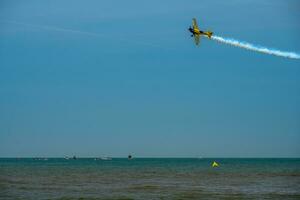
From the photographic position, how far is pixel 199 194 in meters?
46.0

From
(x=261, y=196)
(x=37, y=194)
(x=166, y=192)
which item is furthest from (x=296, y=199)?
(x=37, y=194)

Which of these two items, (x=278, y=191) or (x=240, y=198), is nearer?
(x=240, y=198)

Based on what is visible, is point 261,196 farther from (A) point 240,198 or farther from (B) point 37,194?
(B) point 37,194

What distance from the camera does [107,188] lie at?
5203 centimetres

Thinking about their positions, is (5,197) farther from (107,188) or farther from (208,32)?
(208,32)

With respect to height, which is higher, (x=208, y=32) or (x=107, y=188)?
(x=208, y=32)

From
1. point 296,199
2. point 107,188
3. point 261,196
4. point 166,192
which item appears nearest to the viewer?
point 296,199

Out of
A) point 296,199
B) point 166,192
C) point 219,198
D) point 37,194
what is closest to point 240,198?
point 219,198

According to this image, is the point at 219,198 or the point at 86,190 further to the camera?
the point at 86,190

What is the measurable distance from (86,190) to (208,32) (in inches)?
757

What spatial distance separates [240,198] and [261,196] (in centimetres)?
244

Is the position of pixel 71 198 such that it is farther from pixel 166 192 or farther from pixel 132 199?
pixel 166 192

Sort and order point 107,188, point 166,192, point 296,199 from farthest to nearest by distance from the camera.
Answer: point 107,188
point 166,192
point 296,199

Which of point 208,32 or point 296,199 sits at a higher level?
point 208,32
